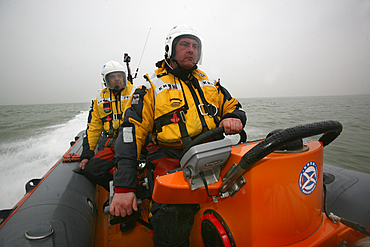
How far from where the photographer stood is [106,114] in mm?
2898

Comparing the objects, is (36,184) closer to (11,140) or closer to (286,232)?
(286,232)

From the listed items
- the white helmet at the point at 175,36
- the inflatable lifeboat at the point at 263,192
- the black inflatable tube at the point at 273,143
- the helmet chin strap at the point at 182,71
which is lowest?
the inflatable lifeboat at the point at 263,192

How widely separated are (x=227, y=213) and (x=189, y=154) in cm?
40

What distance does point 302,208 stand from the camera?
812mm

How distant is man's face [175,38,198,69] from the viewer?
1591 mm

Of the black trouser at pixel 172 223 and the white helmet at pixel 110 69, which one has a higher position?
the white helmet at pixel 110 69

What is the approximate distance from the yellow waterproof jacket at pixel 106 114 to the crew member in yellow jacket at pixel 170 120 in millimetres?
1443

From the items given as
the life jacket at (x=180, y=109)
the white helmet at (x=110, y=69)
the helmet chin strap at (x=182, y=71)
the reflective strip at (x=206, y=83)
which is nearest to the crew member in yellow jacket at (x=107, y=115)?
the white helmet at (x=110, y=69)

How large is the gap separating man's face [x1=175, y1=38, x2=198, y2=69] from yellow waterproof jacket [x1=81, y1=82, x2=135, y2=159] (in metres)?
1.54

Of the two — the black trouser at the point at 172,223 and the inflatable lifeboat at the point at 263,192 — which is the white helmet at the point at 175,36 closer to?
the inflatable lifeboat at the point at 263,192

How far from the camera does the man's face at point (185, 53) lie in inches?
62.6

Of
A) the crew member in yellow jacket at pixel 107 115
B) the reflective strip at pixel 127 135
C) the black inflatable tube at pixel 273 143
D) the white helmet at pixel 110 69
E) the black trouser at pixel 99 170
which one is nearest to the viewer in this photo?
the black inflatable tube at pixel 273 143

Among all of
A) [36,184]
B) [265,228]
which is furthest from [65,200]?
[265,228]

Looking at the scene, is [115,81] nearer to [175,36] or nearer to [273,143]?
[175,36]
